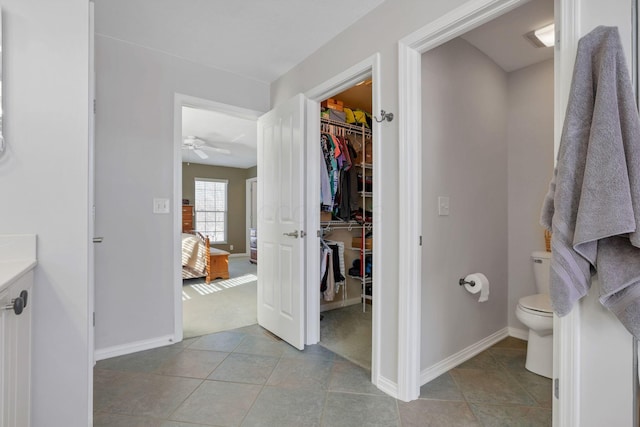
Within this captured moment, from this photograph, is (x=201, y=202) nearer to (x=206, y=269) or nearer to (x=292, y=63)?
(x=206, y=269)

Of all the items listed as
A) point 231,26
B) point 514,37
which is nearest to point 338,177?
point 231,26

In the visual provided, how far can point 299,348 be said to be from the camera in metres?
2.38

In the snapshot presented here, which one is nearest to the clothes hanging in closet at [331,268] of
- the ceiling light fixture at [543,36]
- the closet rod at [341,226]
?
the closet rod at [341,226]

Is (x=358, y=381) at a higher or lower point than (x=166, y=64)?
lower

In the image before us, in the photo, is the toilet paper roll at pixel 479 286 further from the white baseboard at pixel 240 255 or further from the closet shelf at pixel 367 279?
the white baseboard at pixel 240 255

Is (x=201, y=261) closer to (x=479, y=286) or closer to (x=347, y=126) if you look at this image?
(x=347, y=126)

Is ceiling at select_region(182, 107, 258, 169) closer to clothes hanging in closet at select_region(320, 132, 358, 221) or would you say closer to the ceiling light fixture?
clothes hanging in closet at select_region(320, 132, 358, 221)

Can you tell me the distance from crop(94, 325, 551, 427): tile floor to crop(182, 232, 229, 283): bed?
2586 mm

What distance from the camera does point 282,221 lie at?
259 cm

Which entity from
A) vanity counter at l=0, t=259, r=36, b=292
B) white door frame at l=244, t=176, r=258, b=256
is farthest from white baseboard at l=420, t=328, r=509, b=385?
white door frame at l=244, t=176, r=258, b=256

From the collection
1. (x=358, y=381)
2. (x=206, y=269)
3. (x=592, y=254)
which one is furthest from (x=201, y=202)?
(x=592, y=254)

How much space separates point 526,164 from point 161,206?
313cm

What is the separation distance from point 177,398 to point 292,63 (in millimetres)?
2604

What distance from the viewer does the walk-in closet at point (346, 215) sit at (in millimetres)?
3039
